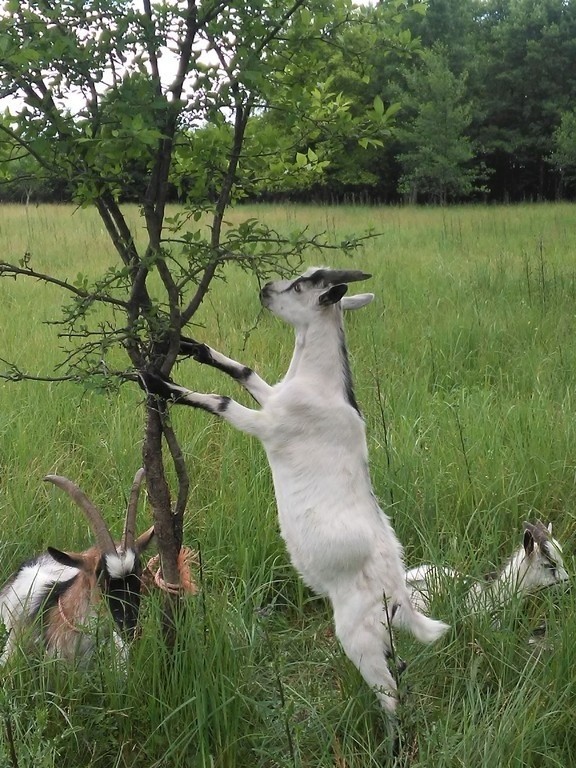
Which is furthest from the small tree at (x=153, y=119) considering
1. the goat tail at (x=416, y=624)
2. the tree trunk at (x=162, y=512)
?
the goat tail at (x=416, y=624)

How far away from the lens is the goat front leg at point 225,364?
2.56 meters

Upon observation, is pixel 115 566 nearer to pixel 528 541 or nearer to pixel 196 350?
pixel 196 350

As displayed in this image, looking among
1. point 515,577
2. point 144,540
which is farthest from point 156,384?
point 515,577

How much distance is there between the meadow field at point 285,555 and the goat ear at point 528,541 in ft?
0.67

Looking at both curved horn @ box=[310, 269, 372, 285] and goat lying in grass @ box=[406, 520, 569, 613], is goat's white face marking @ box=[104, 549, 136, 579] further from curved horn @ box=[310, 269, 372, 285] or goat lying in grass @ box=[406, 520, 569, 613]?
curved horn @ box=[310, 269, 372, 285]

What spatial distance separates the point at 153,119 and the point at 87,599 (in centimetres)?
173

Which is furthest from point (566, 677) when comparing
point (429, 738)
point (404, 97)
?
point (404, 97)

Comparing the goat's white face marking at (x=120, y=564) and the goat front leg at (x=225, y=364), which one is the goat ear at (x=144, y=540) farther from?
the goat front leg at (x=225, y=364)

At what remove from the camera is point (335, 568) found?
2.47m

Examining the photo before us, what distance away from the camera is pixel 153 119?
1.91 metres

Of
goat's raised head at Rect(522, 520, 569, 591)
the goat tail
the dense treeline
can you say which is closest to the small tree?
the goat tail

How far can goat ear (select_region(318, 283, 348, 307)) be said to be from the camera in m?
2.63

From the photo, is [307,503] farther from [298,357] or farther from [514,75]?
[514,75]

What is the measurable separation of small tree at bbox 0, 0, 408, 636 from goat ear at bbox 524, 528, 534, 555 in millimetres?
1427
